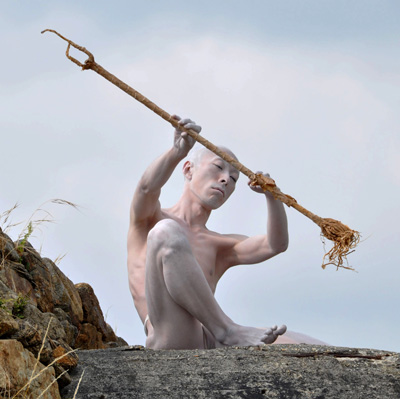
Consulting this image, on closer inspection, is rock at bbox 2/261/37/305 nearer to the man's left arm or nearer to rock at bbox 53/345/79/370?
rock at bbox 53/345/79/370

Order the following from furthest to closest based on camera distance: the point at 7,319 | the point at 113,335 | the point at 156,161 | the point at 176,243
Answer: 1. the point at 113,335
2. the point at 156,161
3. the point at 176,243
4. the point at 7,319

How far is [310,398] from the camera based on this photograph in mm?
5895

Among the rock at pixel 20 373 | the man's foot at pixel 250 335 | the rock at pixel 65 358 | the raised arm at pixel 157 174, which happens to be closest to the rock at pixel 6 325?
the rock at pixel 20 373

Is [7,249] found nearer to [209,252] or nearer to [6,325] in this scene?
[209,252]

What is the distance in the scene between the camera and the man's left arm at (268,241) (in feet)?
26.0

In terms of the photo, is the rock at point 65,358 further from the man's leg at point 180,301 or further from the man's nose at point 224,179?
the man's nose at point 224,179

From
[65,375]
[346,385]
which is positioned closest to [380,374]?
[346,385]

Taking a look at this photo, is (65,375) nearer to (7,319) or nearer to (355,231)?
(7,319)

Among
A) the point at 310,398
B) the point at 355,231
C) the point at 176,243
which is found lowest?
the point at 310,398

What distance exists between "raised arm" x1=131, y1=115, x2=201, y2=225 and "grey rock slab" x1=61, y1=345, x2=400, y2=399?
162 cm

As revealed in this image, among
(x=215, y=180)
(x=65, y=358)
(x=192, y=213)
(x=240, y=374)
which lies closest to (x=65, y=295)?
(x=192, y=213)

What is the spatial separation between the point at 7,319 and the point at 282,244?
10.8 ft

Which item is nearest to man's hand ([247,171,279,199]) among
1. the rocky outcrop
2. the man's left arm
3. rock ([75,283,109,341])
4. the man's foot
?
the man's left arm

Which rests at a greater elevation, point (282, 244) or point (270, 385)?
point (282, 244)
